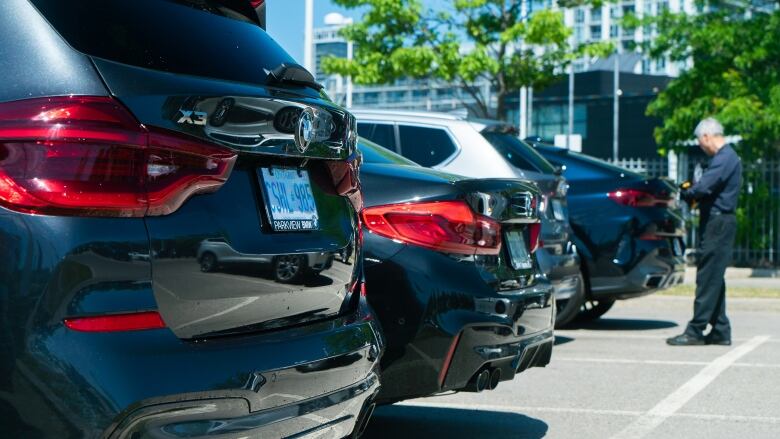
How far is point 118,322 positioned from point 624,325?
9.87 m

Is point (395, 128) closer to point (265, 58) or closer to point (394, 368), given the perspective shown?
point (394, 368)

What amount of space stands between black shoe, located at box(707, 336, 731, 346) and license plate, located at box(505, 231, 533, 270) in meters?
4.97

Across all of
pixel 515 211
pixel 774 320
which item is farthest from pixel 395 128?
pixel 774 320

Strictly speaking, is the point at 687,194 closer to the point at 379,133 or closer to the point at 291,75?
the point at 379,133

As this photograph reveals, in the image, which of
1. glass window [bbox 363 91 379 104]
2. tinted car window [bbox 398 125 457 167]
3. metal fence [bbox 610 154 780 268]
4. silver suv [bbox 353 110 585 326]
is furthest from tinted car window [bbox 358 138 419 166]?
glass window [bbox 363 91 379 104]

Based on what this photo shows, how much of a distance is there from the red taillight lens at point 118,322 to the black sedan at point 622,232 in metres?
8.19

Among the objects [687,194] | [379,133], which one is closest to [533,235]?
[379,133]

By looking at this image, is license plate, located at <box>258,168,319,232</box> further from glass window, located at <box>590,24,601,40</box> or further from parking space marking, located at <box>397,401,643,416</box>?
glass window, located at <box>590,24,601,40</box>

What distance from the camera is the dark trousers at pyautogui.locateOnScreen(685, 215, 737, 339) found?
10477 millimetres

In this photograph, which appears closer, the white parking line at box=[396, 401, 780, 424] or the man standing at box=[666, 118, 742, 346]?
the white parking line at box=[396, 401, 780, 424]

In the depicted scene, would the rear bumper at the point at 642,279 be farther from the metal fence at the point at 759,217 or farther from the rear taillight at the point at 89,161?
the metal fence at the point at 759,217

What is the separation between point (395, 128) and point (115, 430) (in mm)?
6592

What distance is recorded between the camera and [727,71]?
22406 millimetres

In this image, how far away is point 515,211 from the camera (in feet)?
19.3
